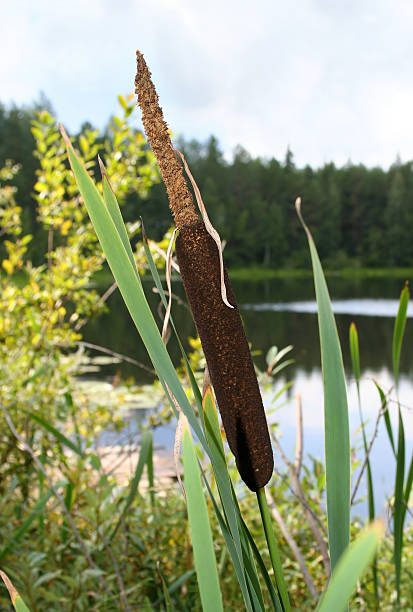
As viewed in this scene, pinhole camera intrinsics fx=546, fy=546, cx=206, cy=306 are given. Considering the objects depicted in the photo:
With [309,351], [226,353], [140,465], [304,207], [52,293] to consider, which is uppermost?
[304,207]

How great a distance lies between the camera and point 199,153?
37.9 m

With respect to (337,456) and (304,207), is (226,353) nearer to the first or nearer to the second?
(337,456)

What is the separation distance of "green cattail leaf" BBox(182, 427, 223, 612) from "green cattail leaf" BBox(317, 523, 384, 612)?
11cm

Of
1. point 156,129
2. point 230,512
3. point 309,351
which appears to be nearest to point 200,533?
point 230,512

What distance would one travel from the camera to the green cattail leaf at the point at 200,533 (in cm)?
35

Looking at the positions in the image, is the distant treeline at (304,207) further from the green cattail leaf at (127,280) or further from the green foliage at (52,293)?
the green cattail leaf at (127,280)

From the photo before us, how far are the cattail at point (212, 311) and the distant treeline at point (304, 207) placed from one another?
30629 mm

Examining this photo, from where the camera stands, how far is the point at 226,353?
407mm

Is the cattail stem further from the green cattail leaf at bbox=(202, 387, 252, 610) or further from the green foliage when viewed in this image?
the green foliage

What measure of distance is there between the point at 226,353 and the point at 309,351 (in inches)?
433

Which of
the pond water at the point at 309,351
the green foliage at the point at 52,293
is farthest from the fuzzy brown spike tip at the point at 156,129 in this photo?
the green foliage at the point at 52,293

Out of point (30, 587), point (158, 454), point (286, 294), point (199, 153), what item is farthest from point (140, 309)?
point (199, 153)

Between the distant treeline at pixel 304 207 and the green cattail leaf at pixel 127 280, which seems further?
the distant treeline at pixel 304 207

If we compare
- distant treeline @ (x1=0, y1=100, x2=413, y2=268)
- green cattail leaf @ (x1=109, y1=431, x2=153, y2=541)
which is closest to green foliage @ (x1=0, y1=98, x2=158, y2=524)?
green cattail leaf @ (x1=109, y1=431, x2=153, y2=541)
